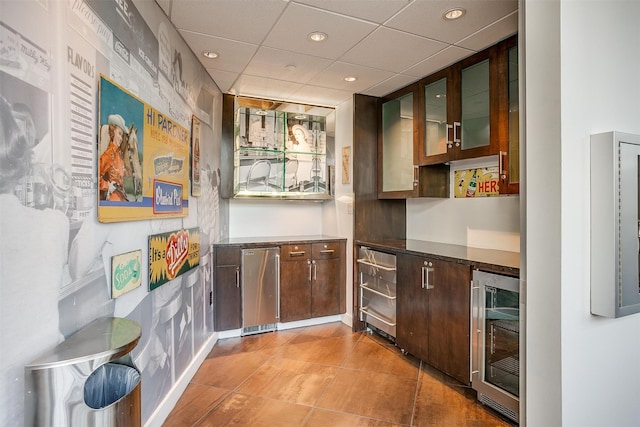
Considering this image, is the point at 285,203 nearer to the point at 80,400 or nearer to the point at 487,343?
the point at 487,343

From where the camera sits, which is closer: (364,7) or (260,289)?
(364,7)

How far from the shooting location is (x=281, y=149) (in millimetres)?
3850

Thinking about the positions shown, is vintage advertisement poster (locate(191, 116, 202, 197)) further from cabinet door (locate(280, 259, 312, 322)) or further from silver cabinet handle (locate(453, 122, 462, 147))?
silver cabinet handle (locate(453, 122, 462, 147))

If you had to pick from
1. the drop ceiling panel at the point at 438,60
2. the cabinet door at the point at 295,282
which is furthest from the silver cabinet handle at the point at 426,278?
the drop ceiling panel at the point at 438,60

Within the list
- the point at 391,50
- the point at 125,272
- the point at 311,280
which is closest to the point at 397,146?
the point at 391,50

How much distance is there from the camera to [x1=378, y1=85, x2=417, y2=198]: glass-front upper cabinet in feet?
10.9

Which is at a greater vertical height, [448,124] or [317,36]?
[317,36]

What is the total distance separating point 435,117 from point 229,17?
1.88m

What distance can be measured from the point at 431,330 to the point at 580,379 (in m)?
1.21

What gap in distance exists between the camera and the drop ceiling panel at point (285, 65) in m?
2.64

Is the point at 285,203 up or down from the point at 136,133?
down

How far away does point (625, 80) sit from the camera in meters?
1.65

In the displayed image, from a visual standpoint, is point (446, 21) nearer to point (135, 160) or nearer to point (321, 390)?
point (135, 160)

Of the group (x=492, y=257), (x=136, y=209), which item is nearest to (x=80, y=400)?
(x=136, y=209)
